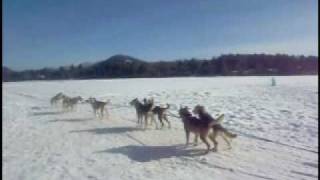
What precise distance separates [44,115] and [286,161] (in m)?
10.8

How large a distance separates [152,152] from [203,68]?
74801 mm

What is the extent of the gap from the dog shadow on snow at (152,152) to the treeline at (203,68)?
2623 inches

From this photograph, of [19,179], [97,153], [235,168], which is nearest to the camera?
[19,179]

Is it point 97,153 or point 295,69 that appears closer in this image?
point 97,153

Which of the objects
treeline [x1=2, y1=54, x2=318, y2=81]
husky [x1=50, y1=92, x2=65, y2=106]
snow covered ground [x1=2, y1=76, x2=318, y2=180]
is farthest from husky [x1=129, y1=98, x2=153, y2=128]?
treeline [x1=2, y1=54, x2=318, y2=81]

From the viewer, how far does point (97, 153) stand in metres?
8.34

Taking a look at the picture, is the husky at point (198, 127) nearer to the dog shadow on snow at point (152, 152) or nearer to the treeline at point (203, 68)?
the dog shadow on snow at point (152, 152)

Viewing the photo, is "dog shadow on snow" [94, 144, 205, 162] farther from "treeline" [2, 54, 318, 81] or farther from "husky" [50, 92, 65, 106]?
"treeline" [2, 54, 318, 81]

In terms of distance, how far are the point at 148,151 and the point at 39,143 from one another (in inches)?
112

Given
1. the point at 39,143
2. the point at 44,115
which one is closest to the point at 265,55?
the point at 44,115

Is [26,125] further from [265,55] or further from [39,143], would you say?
[265,55]

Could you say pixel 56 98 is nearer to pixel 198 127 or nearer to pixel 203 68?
pixel 198 127

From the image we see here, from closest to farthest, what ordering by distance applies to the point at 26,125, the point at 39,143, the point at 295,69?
the point at 39,143, the point at 26,125, the point at 295,69

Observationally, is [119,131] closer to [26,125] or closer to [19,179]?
[26,125]
